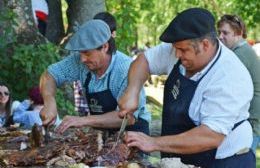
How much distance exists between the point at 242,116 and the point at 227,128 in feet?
0.98

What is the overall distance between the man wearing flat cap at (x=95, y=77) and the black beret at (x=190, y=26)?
85cm

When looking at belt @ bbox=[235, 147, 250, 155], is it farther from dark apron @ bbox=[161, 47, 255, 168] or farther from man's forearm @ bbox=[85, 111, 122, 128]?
man's forearm @ bbox=[85, 111, 122, 128]

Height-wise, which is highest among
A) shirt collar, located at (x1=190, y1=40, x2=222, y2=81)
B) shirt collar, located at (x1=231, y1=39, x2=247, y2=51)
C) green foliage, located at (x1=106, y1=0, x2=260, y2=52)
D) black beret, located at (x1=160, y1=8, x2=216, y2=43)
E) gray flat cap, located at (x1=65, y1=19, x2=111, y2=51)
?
black beret, located at (x1=160, y1=8, x2=216, y2=43)

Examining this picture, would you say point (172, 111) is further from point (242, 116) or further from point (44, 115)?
point (44, 115)

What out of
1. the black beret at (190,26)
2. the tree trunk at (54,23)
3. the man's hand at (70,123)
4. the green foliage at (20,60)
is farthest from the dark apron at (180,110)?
the tree trunk at (54,23)

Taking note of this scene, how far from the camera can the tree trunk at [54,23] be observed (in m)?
10.6

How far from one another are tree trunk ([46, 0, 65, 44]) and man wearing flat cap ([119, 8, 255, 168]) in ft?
20.8

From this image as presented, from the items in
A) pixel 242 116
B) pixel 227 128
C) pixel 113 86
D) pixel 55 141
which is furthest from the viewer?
pixel 113 86

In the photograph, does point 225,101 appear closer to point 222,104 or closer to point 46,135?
point 222,104

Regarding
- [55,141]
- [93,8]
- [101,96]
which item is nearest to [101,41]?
[101,96]

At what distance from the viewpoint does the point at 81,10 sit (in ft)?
32.4

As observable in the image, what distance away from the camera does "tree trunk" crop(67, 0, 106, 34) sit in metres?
9.73

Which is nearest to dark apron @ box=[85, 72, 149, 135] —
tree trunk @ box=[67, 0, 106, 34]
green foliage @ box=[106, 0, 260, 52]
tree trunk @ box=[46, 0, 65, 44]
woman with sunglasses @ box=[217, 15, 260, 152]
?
woman with sunglasses @ box=[217, 15, 260, 152]

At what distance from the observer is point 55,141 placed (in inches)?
176
